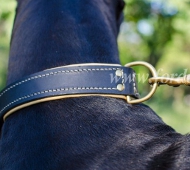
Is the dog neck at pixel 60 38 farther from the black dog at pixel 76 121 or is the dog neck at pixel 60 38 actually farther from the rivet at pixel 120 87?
the rivet at pixel 120 87

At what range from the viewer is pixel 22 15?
150 cm

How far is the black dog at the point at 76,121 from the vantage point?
43.4 inches

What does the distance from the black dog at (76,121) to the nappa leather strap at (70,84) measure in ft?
0.07

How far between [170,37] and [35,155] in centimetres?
600

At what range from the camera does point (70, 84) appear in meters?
1.21

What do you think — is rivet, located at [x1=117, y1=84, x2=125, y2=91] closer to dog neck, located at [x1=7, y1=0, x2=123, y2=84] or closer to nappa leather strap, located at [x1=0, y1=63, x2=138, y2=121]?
nappa leather strap, located at [x1=0, y1=63, x2=138, y2=121]

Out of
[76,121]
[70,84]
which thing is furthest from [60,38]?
[76,121]

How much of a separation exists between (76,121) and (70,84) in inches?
4.2

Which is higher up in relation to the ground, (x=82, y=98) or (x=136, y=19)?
(x=82, y=98)

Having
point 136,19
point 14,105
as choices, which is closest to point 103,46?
point 14,105

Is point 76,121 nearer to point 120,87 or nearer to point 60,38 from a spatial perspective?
point 120,87

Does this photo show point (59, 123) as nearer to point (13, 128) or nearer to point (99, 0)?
point (13, 128)

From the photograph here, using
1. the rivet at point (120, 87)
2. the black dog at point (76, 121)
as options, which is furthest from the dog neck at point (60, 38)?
the rivet at point (120, 87)

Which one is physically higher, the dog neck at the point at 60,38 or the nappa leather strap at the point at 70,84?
the dog neck at the point at 60,38
